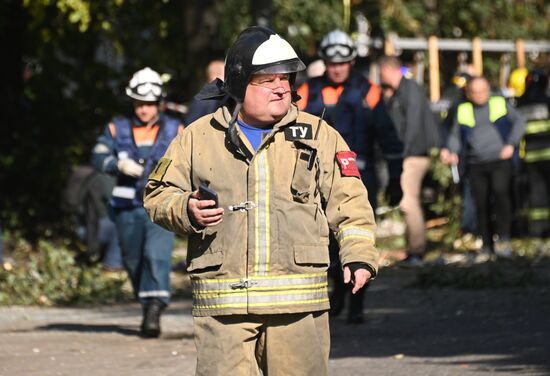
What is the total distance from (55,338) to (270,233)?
510 centimetres

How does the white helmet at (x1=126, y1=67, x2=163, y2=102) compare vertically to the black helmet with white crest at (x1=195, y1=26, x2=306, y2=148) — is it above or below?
above

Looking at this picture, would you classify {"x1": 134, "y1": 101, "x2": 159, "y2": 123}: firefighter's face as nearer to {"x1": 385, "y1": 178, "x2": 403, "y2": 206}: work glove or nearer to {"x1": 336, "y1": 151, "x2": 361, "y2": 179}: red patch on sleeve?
{"x1": 385, "y1": 178, "x2": 403, "y2": 206}: work glove

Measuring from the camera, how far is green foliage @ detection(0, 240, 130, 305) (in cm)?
1305

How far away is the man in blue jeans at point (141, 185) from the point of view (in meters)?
10.3

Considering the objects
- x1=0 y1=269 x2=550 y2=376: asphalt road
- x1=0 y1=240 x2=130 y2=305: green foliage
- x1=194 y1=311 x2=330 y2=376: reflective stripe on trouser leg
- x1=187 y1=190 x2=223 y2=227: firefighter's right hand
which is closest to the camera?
x1=187 y1=190 x2=223 y2=227: firefighter's right hand

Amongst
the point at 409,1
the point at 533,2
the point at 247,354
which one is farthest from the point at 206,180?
the point at 533,2

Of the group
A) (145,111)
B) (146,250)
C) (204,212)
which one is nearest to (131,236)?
(146,250)

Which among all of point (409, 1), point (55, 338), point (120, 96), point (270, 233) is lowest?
point (55, 338)

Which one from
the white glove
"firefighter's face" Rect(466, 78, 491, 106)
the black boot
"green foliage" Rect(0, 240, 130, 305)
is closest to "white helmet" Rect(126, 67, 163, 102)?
the white glove

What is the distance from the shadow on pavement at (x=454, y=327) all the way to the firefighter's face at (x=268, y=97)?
2.99 m

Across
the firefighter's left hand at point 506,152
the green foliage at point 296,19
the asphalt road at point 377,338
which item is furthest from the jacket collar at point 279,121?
the green foliage at point 296,19

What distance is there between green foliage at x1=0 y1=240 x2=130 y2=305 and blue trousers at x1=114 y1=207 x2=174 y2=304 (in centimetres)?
272

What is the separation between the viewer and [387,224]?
1708 centimetres

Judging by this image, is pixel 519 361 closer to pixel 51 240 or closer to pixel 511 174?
pixel 511 174
